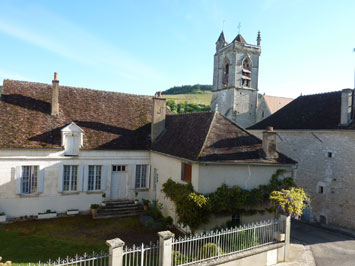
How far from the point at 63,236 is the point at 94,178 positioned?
15.0 ft

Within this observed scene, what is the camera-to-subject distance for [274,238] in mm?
10391

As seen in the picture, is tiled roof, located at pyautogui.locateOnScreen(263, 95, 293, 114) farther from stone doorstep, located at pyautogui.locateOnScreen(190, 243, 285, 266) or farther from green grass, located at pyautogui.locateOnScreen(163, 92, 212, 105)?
green grass, located at pyautogui.locateOnScreen(163, 92, 212, 105)

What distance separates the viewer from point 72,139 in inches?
620

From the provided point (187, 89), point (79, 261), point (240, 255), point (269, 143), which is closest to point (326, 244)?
point (269, 143)

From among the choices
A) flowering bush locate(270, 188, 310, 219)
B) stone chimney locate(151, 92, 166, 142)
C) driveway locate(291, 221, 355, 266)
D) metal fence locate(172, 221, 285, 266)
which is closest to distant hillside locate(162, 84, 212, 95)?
stone chimney locate(151, 92, 166, 142)

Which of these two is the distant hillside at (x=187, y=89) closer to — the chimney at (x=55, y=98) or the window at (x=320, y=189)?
the window at (x=320, y=189)

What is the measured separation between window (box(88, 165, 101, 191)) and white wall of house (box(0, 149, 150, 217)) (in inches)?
12.6

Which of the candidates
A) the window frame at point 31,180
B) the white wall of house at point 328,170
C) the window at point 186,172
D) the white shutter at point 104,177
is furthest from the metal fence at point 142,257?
the white wall of house at point 328,170

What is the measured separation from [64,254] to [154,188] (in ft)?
24.4

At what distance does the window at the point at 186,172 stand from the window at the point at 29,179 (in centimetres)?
900

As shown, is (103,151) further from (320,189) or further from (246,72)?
(246,72)

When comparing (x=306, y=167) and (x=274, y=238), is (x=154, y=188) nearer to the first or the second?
(x=274, y=238)

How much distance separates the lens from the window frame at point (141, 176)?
57.1ft

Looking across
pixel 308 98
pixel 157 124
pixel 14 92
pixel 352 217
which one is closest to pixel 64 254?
pixel 157 124
